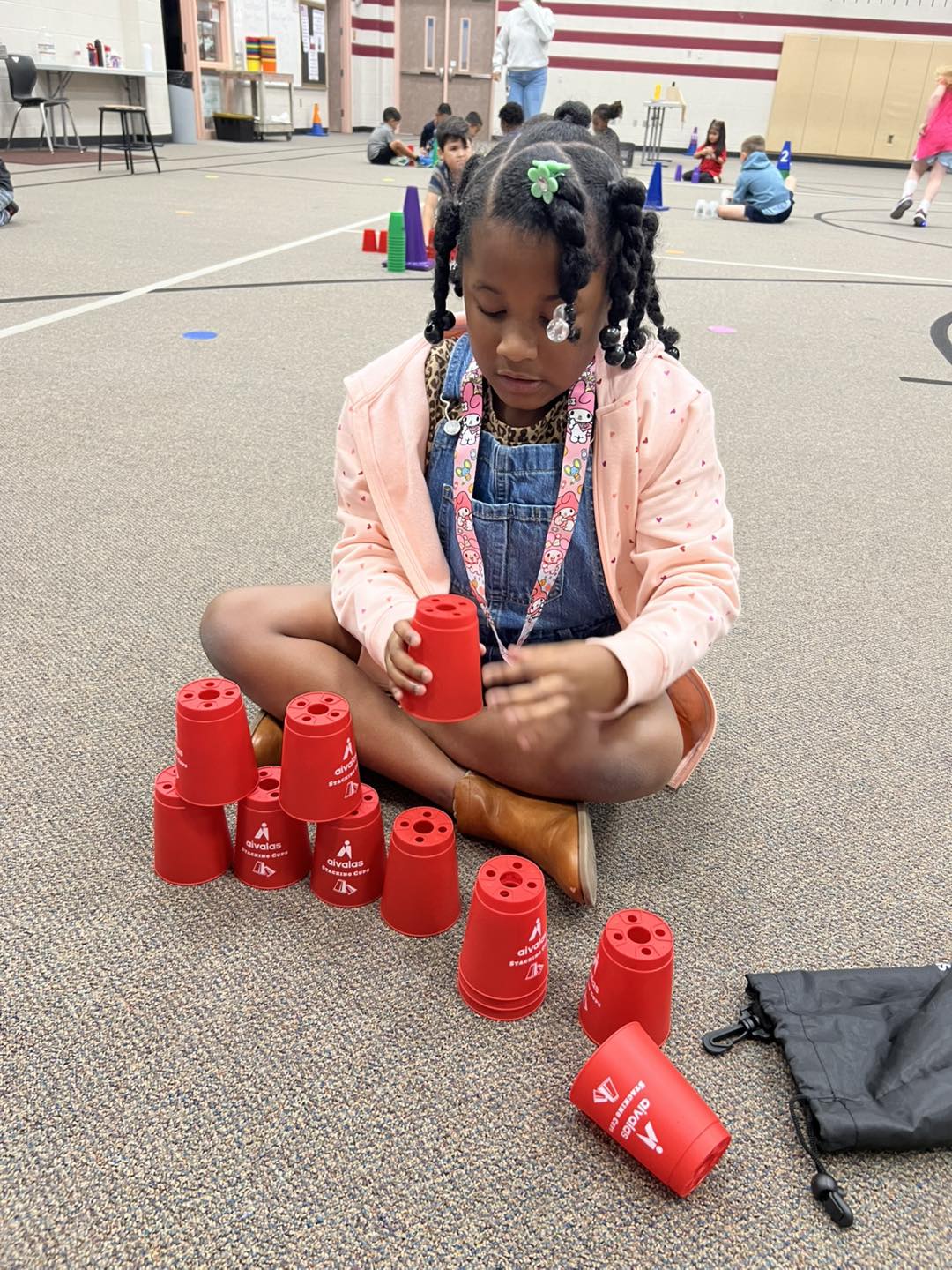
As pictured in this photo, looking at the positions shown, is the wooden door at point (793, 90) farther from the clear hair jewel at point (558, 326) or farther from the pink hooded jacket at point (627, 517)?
the clear hair jewel at point (558, 326)

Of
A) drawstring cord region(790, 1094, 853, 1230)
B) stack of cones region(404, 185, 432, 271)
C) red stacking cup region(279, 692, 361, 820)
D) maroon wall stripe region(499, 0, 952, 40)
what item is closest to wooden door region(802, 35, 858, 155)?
maroon wall stripe region(499, 0, 952, 40)

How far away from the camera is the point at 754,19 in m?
11.8

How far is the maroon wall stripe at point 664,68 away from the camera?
476 inches

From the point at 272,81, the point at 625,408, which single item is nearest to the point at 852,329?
the point at 625,408

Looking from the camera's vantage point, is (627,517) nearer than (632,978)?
No

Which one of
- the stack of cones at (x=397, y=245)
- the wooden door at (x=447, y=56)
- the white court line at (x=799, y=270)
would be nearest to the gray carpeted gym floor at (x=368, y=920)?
the stack of cones at (x=397, y=245)

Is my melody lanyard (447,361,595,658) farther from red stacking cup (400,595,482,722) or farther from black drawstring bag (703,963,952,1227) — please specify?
black drawstring bag (703,963,952,1227)

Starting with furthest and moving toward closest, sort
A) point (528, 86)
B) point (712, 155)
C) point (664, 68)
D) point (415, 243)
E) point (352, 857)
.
Answer: point (664, 68)
point (712, 155)
point (528, 86)
point (415, 243)
point (352, 857)

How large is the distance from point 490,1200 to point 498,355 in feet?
2.39

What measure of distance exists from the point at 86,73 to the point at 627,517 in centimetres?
922

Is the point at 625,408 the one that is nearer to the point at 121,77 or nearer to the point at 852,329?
the point at 852,329

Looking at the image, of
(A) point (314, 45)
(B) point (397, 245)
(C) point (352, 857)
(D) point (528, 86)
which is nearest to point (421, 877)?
(C) point (352, 857)

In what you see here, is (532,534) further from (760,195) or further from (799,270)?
(760,195)

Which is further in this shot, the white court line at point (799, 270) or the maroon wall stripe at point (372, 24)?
the maroon wall stripe at point (372, 24)
